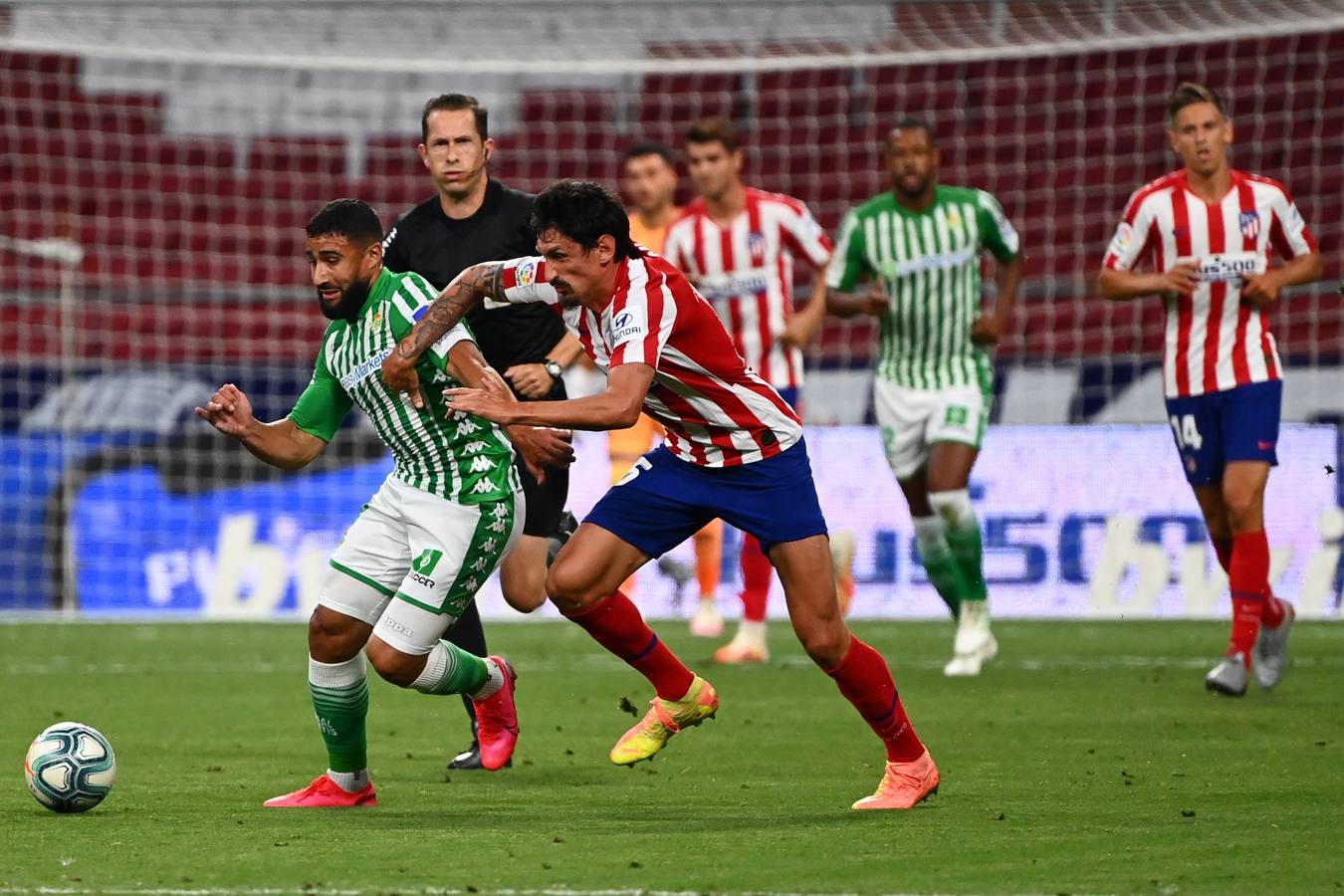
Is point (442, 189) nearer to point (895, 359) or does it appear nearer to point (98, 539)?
point (895, 359)

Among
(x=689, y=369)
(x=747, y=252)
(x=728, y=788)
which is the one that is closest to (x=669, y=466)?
(x=689, y=369)

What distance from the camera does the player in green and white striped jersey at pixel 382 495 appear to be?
225 inches

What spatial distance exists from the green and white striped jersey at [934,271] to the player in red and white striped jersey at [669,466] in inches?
154

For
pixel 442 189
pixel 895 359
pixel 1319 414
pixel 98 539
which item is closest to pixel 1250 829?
pixel 442 189

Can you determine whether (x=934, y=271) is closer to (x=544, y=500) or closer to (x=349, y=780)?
(x=544, y=500)

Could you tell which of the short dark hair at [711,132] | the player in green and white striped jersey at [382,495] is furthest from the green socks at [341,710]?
the short dark hair at [711,132]

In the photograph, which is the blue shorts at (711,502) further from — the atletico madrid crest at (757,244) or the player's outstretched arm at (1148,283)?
the atletico madrid crest at (757,244)

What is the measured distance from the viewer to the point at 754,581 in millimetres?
9891

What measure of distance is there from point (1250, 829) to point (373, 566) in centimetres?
246

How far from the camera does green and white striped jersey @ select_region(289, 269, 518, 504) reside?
5875mm

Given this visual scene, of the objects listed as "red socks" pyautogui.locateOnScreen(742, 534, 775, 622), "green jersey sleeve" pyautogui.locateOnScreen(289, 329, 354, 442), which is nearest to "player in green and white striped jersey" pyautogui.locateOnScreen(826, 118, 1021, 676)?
"red socks" pyautogui.locateOnScreen(742, 534, 775, 622)

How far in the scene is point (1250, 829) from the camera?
4.97 m

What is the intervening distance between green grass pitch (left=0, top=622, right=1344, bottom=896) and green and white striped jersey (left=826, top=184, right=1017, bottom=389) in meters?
1.42

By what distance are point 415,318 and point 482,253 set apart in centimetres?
104
